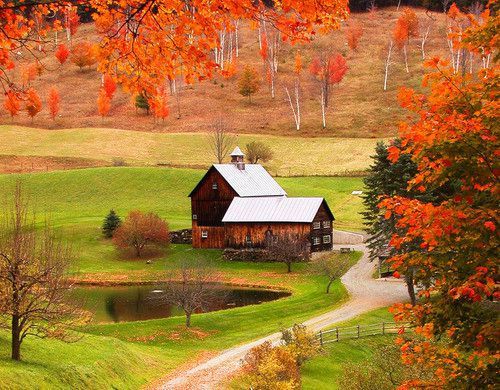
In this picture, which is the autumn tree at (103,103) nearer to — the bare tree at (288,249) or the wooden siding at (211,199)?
the wooden siding at (211,199)

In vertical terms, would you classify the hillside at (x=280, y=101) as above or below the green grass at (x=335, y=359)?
above

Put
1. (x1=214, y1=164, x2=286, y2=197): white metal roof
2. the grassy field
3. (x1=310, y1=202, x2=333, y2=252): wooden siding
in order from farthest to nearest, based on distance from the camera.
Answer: the grassy field < (x1=214, y1=164, x2=286, y2=197): white metal roof < (x1=310, y1=202, x2=333, y2=252): wooden siding

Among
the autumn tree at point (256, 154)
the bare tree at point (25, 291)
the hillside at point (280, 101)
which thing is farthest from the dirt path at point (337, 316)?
the hillside at point (280, 101)

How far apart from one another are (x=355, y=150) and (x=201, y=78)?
88.4m

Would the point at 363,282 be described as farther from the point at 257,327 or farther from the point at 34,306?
the point at 34,306

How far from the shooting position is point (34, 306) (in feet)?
74.1

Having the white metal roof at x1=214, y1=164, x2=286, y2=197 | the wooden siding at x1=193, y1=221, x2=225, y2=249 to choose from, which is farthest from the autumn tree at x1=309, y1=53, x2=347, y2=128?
the wooden siding at x1=193, y1=221, x2=225, y2=249

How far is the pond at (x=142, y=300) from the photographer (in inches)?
1655

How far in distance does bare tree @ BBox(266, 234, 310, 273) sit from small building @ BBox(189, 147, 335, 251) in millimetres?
795

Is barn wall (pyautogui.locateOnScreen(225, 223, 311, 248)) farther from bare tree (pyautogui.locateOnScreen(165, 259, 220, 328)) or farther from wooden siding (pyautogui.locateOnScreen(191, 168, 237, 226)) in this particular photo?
bare tree (pyautogui.locateOnScreen(165, 259, 220, 328))

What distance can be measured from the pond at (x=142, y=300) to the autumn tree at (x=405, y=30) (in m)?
90.7

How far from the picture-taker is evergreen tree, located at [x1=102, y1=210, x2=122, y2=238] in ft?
Result: 206

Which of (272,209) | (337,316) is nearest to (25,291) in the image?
(337,316)

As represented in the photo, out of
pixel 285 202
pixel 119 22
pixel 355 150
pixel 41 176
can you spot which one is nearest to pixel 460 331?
A: pixel 119 22
